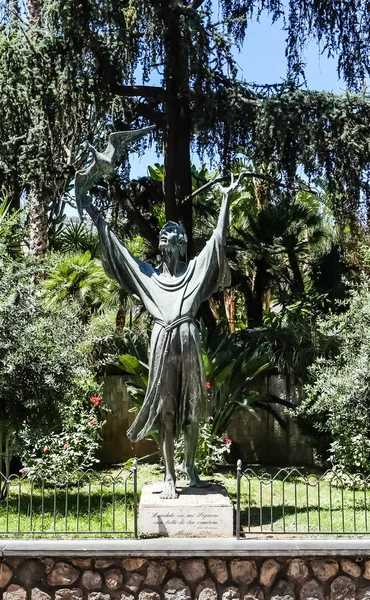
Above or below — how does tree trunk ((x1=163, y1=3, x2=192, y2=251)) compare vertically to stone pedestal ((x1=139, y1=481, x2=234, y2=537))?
above

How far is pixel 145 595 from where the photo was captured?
5.99 m

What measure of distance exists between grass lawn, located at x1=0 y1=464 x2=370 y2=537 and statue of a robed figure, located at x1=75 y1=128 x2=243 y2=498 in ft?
2.03

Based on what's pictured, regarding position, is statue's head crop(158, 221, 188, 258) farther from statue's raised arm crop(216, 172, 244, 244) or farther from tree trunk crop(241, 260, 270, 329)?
tree trunk crop(241, 260, 270, 329)

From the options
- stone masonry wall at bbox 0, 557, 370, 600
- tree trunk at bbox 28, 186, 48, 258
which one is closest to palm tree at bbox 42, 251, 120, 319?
tree trunk at bbox 28, 186, 48, 258

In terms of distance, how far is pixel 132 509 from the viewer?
8.66m

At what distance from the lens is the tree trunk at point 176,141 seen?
1323 cm

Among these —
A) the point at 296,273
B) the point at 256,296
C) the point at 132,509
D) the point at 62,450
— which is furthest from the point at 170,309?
the point at 296,273

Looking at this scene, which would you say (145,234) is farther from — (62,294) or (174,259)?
(174,259)

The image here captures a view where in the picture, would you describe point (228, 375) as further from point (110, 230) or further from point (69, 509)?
point (110, 230)

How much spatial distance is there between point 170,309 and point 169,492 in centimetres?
159

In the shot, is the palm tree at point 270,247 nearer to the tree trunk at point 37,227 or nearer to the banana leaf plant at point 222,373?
the banana leaf plant at point 222,373

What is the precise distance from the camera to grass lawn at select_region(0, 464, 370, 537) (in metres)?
6.72

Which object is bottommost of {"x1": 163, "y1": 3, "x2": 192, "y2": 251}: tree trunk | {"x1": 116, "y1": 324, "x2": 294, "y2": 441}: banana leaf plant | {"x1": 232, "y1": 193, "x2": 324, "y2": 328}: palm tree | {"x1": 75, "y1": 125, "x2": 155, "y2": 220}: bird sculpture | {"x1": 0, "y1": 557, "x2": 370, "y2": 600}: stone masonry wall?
{"x1": 0, "y1": 557, "x2": 370, "y2": 600}: stone masonry wall

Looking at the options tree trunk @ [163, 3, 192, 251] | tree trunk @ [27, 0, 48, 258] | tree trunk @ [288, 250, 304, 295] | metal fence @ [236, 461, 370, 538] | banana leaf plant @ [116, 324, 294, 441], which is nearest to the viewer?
metal fence @ [236, 461, 370, 538]
